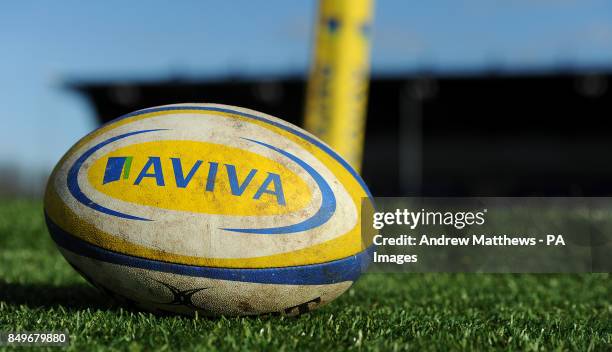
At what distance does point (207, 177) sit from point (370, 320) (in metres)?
1.15

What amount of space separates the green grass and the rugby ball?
168 mm

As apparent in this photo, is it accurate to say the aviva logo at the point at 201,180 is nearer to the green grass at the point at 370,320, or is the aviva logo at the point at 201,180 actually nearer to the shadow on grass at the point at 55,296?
the green grass at the point at 370,320

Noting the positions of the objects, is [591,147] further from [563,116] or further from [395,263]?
[395,263]

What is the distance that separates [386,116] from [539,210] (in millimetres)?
24734

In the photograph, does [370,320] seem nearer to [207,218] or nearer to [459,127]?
[207,218]

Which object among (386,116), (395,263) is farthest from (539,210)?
(386,116)

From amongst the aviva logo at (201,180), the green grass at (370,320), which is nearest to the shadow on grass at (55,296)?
the green grass at (370,320)

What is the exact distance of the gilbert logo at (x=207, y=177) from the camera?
124 inches

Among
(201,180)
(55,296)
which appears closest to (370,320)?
(201,180)

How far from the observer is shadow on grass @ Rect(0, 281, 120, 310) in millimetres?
3855

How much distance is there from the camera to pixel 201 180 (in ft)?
10.3

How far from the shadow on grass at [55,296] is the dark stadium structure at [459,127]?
85.1 ft

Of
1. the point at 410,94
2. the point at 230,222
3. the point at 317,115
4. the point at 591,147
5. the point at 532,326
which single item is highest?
the point at 410,94

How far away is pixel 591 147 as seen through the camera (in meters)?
32.2
